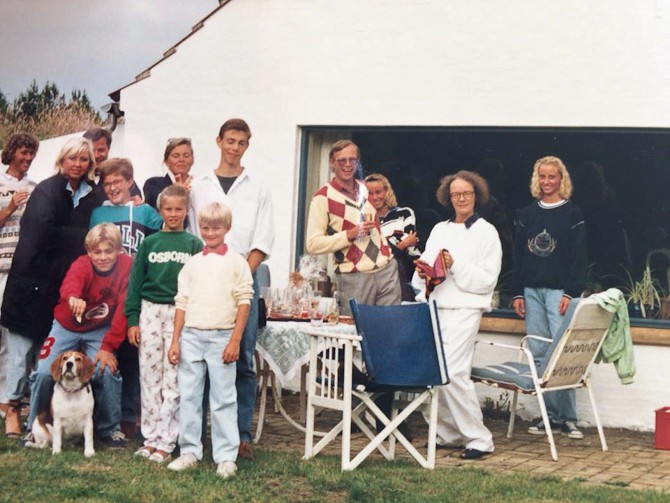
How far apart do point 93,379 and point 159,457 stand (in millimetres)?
693

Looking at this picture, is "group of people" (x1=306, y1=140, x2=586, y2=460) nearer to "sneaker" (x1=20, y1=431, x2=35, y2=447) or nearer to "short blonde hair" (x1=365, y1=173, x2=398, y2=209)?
"short blonde hair" (x1=365, y1=173, x2=398, y2=209)

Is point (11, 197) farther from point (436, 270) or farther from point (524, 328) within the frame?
point (524, 328)

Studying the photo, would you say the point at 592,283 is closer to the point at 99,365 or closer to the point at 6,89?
the point at 99,365

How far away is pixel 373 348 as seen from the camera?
6.18 m

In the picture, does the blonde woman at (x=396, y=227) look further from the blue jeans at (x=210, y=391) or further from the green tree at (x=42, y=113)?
the blue jeans at (x=210, y=391)

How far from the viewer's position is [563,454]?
7.07m

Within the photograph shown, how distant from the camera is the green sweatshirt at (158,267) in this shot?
6.28 m

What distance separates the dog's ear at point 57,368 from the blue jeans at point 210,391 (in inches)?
26.8

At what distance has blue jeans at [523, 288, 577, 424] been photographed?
7.76 m

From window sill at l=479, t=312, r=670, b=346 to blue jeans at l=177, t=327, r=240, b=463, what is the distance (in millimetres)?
2865

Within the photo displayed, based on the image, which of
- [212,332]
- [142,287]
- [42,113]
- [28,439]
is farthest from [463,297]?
[42,113]

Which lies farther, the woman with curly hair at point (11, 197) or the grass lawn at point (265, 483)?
the woman with curly hair at point (11, 197)

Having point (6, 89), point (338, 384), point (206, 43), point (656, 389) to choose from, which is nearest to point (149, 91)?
point (206, 43)

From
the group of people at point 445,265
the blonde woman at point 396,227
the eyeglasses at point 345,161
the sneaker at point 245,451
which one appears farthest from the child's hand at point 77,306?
the blonde woman at point 396,227
